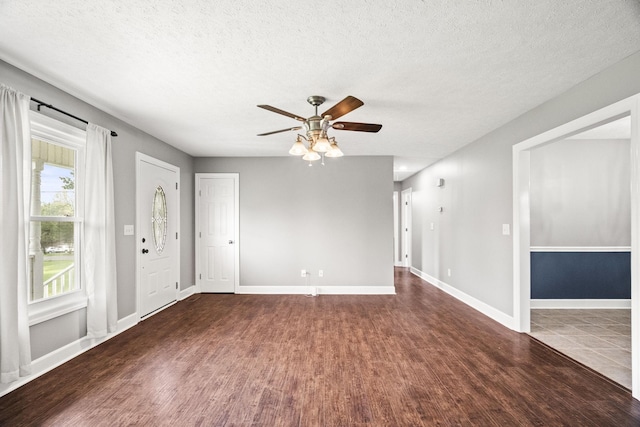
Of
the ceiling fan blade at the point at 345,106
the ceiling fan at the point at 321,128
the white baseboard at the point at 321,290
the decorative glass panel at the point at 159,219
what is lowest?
the white baseboard at the point at 321,290

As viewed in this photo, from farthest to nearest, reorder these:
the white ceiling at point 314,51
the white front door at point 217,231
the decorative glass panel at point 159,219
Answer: the white front door at point 217,231
the decorative glass panel at point 159,219
the white ceiling at point 314,51

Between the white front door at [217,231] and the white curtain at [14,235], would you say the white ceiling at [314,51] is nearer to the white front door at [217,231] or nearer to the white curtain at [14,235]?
the white curtain at [14,235]

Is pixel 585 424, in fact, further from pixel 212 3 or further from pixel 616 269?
pixel 616 269

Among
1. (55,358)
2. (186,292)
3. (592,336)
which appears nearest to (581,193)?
(592,336)

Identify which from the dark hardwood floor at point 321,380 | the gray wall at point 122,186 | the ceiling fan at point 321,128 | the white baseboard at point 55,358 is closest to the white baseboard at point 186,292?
the gray wall at point 122,186

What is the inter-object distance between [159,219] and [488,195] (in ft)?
15.7

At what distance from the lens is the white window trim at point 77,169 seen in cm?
271

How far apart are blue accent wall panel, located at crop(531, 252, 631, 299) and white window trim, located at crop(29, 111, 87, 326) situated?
19.2 ft

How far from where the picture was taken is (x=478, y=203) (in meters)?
4.65

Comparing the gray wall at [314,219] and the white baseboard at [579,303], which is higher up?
the gray wall at [314,219]

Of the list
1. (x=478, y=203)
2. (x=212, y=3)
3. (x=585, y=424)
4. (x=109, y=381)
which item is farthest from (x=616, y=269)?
(x=109, y=381)

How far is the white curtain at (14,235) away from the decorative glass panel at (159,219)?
212cm

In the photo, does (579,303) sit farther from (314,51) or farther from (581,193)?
(314,51)

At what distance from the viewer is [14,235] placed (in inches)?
92.7
